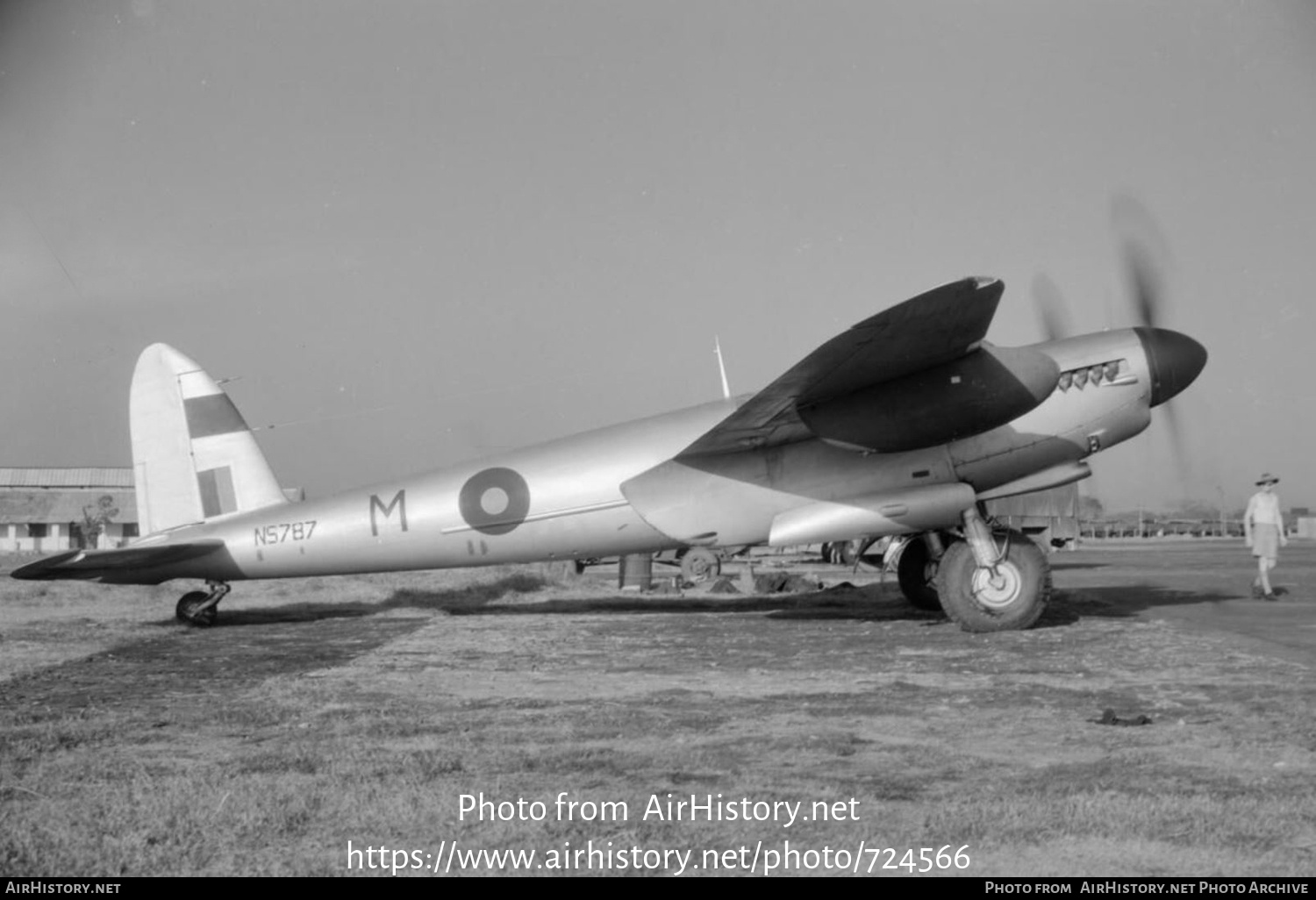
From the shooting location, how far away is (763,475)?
1091cm

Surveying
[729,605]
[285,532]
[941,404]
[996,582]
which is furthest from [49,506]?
[996,582]

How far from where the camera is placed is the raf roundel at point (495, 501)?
38.2ft

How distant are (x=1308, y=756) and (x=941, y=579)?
5.46 metres

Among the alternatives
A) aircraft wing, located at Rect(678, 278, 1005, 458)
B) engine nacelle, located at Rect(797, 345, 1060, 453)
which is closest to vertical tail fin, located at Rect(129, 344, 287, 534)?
aircraft wing, located at Rect(678, 278, 1005, 458)

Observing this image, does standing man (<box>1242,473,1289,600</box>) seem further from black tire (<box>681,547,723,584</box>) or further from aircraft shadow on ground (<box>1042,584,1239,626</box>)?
black tire (<box>681,547,723,584</box>)

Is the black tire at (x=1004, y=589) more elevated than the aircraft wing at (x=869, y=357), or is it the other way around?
the aircraft wing at (x=869, y=357)

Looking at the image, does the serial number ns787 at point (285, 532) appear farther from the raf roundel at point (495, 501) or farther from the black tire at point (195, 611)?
the raf roundel at point (495, 501)

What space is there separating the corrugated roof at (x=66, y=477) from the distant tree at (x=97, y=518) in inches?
877

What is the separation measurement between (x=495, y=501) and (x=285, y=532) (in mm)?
2411

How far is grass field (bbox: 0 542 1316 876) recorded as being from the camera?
3.55 meters

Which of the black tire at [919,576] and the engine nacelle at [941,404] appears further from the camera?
the black tire at [919,576]

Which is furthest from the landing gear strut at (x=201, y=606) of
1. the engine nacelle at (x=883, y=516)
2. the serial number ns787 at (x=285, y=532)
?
the engine nacelle at (x=883, y=516)

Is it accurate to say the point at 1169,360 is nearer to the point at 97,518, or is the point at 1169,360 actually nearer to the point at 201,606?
the point at 201,606

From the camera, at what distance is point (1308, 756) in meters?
4.67
